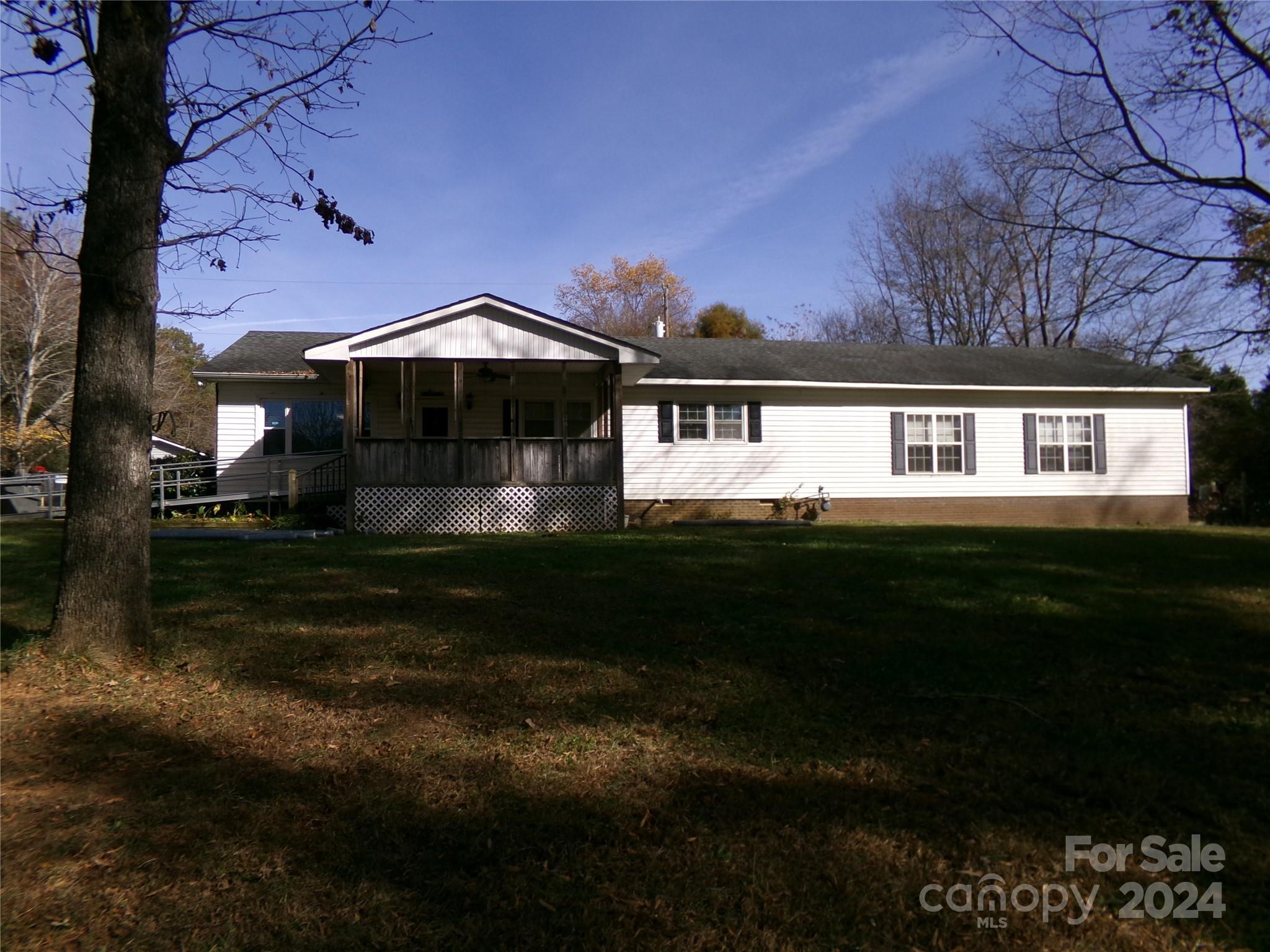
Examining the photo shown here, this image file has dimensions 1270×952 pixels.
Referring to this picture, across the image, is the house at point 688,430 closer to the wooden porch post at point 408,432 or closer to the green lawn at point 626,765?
the wooden porch post at point 408,432

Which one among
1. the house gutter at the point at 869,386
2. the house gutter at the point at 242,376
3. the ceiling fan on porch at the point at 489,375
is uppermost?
the house gutter at the point at 242,376

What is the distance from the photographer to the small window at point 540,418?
1769 centimetres

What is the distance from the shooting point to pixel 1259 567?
331 inches

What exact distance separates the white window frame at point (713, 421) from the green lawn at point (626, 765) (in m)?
10.4

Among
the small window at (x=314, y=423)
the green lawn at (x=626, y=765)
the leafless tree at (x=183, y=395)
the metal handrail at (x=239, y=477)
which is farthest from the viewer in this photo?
the leafless tree at (x=183, y=395)

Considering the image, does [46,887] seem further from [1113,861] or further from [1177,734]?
[1177,734]

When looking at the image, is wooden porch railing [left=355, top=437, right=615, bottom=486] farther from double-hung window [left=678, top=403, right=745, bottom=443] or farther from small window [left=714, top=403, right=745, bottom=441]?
small window [left=714, top=403, right=745, bottom=441]

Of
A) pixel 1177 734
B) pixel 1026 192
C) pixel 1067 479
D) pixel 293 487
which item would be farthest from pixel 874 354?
pixel 1177 734

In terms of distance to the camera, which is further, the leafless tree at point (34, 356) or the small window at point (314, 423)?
the leafless tree at point (34, 356)

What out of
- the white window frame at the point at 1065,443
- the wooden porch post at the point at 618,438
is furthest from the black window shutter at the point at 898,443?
the wooden porch post at the point at 618,438

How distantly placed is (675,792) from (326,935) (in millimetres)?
1534

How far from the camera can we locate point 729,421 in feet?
57.3

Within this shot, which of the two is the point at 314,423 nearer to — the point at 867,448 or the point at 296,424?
the point at 296,424

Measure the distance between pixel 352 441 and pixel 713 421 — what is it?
7.71 metres
